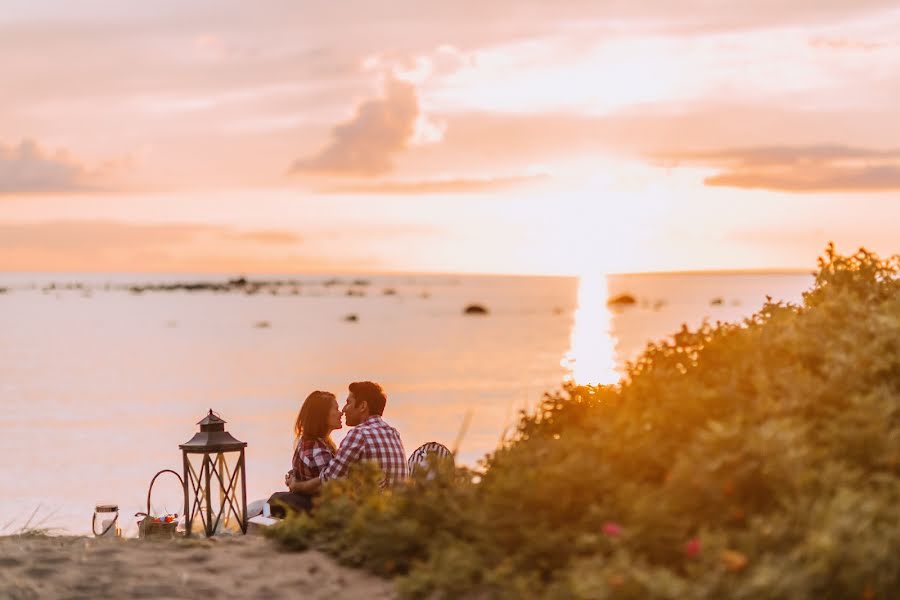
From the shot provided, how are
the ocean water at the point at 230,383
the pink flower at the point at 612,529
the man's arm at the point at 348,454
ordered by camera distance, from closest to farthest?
1. the pink flower at the point at 612,529
2. the man's arm at the point at 348,454
3. the ocean water at the point at 230,383

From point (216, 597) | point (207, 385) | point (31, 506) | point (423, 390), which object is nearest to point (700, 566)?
point (216, 597)

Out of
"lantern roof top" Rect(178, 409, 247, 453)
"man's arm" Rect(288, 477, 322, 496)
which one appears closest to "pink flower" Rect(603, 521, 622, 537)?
"man's arm" Rect(288, 477, 322, 496)

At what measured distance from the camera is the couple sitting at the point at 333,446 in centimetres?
1041

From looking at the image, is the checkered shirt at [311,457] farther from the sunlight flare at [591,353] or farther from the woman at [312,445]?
the sunlight flare at [591,353]

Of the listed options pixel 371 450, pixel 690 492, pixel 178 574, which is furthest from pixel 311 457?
pixel 690 492

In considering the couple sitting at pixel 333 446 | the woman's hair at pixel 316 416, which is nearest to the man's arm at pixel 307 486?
the couple sitting at pixel 333 446

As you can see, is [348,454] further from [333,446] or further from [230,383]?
[230,383]

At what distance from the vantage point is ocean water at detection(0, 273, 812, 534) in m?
36.1

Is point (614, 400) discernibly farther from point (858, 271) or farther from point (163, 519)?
point (163, 519)

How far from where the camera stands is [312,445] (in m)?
11.1

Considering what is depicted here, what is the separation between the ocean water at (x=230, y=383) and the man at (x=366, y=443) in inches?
58.8

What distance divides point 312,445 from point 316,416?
32 centimetres

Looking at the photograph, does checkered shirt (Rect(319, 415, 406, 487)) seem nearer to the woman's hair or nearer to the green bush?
the woman's hair

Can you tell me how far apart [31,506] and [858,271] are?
27176 mm
